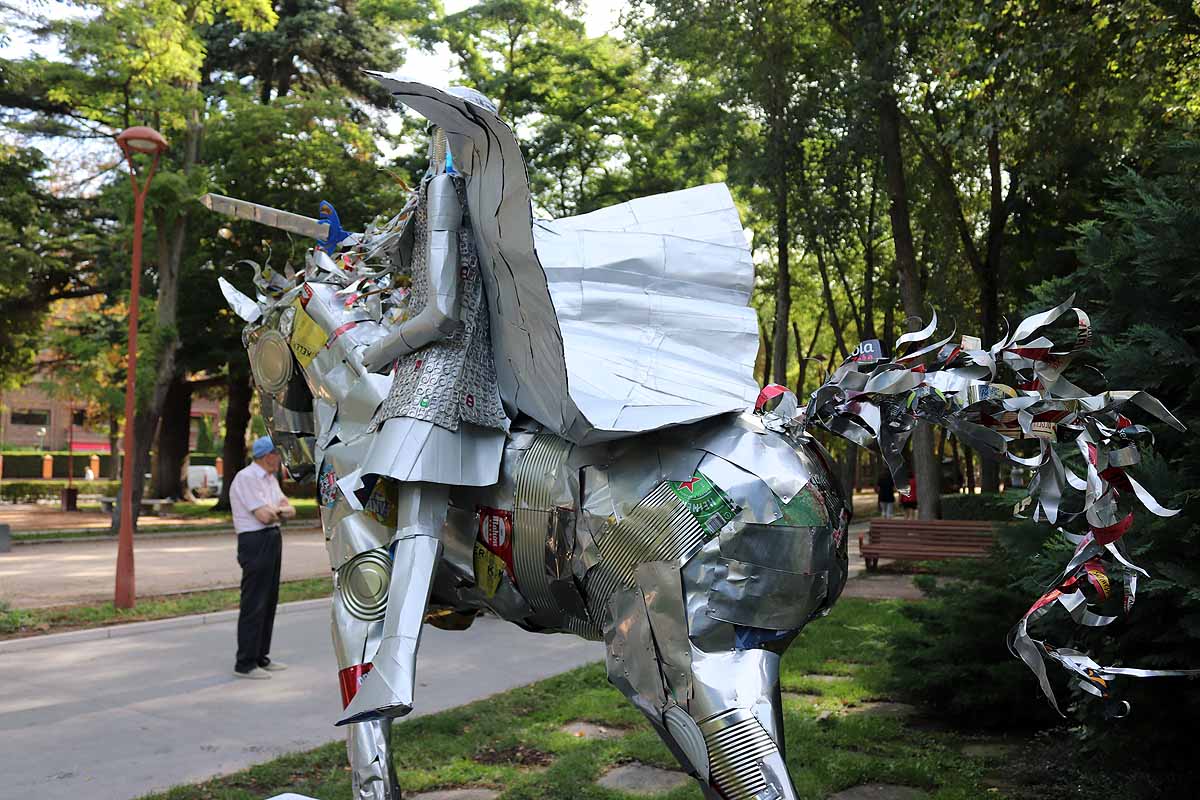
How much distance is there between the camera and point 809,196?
680 inches

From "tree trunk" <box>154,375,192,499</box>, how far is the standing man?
68.4 ft

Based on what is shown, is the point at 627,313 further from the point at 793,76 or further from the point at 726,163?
the point at 726,163

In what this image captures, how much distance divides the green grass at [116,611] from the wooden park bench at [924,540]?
7875 mm

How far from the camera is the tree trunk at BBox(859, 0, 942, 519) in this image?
42.8ft

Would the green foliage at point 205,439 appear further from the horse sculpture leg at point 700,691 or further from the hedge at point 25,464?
the horse sculpture leg at point 700,691

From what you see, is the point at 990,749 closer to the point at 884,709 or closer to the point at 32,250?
the point at 884,709

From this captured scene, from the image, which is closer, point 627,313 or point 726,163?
point 627,313

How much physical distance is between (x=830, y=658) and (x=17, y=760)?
5.85 m

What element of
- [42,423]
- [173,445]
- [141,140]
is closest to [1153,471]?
[141,140]

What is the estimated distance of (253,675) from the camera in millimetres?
7516

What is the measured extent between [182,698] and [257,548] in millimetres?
1181

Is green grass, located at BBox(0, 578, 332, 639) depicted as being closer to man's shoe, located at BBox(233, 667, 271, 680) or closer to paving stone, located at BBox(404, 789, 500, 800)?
man's shoe, located at BBox(233, 667, 271, 680)

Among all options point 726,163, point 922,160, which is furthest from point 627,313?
point 922,160

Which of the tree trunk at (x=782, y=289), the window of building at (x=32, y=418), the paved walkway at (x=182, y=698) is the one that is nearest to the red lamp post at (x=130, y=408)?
the paved walkway at (x=182, y=698)
